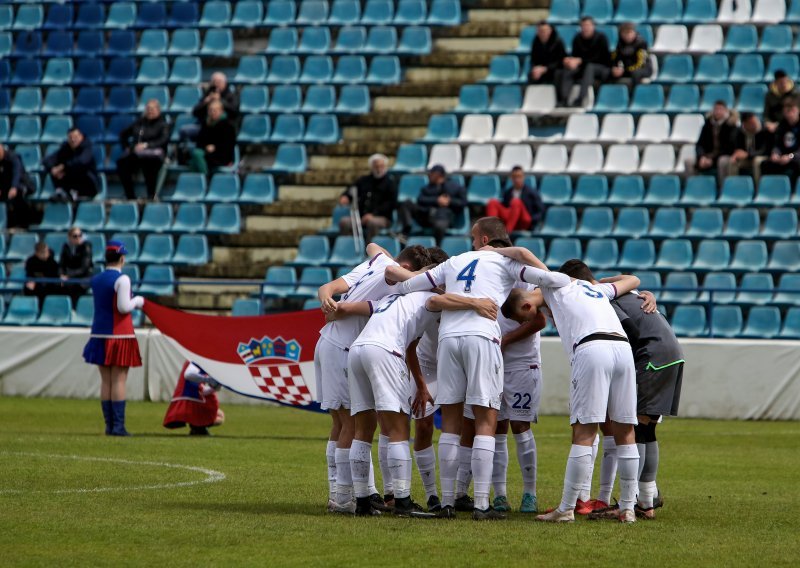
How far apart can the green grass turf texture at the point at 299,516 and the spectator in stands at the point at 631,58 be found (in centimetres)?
969

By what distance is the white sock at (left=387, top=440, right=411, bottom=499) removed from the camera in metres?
9.92

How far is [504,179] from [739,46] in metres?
4.85

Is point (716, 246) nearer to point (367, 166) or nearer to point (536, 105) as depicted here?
point (536, 105)

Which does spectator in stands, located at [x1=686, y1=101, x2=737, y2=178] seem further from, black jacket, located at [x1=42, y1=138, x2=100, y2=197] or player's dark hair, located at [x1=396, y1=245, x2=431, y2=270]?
player's dark hair, located at [x1=396, y1=245, x2=431, y2=270]

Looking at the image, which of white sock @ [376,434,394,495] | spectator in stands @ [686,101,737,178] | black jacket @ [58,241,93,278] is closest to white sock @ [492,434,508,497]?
white sock @ [376,434,394,495]

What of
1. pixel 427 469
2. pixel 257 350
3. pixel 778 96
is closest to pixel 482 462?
pixel 427 469

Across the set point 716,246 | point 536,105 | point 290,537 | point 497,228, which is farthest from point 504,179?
point 290,537

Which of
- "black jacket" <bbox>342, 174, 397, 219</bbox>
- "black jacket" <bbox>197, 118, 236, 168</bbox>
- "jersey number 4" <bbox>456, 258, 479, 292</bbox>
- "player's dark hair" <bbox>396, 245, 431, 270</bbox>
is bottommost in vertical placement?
"jersey number 4" <bbox>456, 258, 479, 292</bbox>

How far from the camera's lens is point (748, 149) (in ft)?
75.0

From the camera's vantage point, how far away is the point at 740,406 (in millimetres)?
19469

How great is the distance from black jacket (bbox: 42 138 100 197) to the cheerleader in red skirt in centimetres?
1006

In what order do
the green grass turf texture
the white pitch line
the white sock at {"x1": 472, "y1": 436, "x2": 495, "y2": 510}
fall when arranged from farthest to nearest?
the white pitch line, the white sock at {"x1": 472, "y1": 436, "x2": 495, "y2": 510}, the green grass turf texture

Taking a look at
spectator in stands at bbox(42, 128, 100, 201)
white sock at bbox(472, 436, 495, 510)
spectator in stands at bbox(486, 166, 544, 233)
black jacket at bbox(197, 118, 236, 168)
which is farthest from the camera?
spectator in stands at bbox(42, 128, 100, 201)

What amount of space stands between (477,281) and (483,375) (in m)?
0.66
